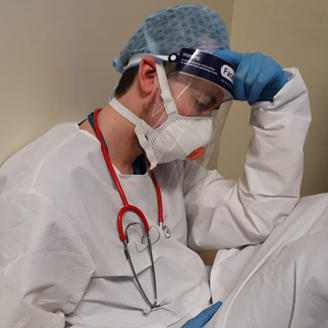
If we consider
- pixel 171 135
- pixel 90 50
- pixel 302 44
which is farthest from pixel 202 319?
pixel 302 44

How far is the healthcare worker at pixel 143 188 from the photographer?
66 centimetres

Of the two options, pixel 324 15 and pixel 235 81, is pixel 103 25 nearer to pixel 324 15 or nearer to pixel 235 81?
pixel 235 81

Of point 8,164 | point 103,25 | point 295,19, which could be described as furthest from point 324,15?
point 8,164

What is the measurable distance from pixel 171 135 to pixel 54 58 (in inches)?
16.5

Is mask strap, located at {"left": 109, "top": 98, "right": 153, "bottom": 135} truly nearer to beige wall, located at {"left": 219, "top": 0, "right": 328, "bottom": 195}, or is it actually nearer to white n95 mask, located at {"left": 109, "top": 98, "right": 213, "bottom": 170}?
white n95 mask, located at {"left": 109, "top": 98, "right": 213, "bottom": 170}

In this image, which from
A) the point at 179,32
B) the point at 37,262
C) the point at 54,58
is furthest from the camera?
the point at 54,58

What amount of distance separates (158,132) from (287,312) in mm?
528

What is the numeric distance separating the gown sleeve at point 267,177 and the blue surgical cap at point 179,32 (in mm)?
245

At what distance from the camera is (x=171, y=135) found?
0.79 m

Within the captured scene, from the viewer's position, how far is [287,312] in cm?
69

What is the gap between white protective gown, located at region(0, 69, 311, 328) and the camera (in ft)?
2.13

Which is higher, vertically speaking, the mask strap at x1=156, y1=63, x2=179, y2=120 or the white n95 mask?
the mask strap at x1=156, y1=63, x2=179, y2=120

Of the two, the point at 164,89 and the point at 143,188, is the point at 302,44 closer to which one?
the point at 164,89

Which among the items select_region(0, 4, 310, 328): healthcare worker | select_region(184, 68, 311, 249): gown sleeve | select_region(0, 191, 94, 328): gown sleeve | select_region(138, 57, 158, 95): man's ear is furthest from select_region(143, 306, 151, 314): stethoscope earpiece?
select_region(138, 57, 158, 95): man's ear
